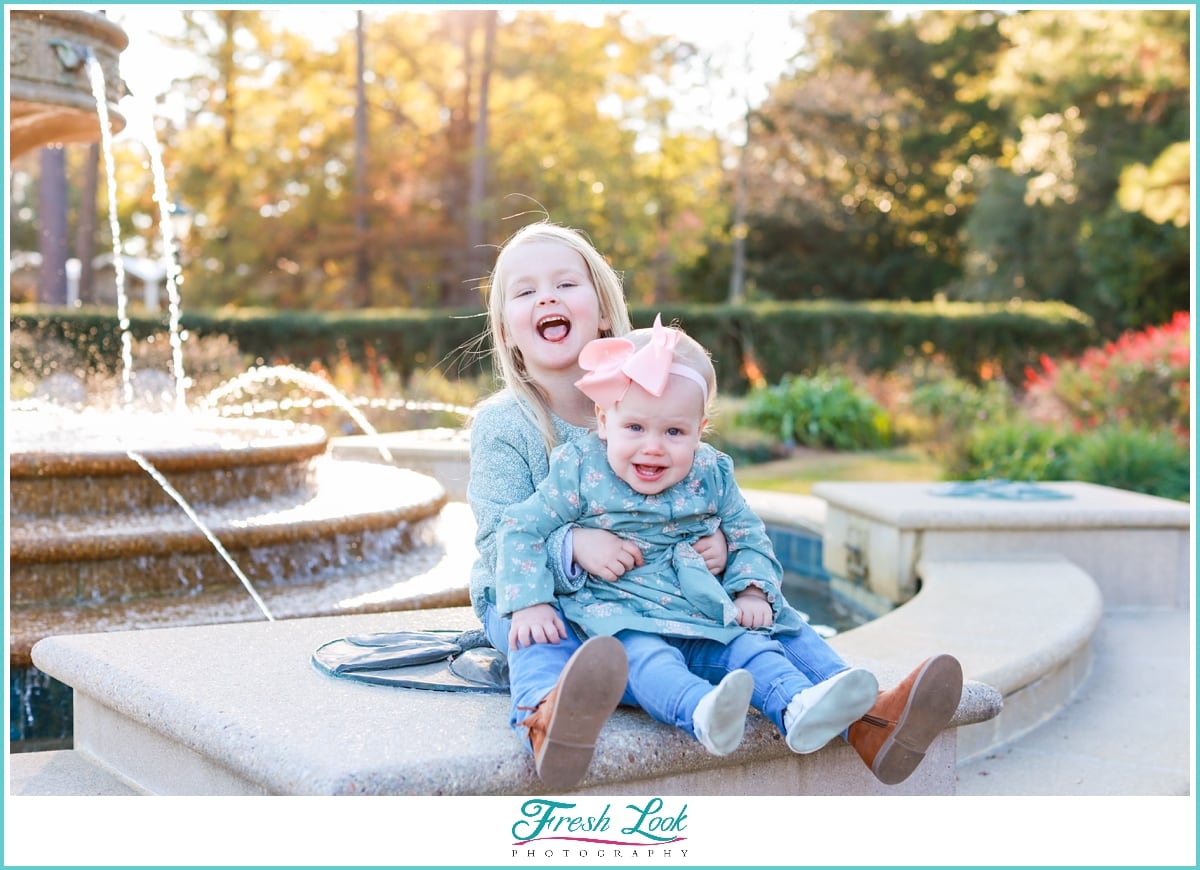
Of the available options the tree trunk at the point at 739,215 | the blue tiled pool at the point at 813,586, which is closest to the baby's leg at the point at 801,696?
the blue tiled pool at the point at 813,586

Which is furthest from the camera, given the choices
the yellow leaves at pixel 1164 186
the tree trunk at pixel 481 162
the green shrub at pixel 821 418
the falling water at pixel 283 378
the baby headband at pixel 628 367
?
the tree trunk at pixel 481 162

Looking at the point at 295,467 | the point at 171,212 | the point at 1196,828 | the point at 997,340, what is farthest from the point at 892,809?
the point at 997,340

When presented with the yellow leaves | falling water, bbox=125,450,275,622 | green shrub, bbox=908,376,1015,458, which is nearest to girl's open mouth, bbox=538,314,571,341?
falling water, bbox=125,450,275,622

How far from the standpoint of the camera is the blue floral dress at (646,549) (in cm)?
251

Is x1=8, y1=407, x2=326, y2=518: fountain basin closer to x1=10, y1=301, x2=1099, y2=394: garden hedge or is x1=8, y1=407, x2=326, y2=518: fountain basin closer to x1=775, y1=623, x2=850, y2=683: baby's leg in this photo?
x1=775, y1=623, x2=850, y2=683: baby's leg

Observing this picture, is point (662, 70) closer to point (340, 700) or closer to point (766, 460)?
point (766, 460)

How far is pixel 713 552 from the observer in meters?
2.62

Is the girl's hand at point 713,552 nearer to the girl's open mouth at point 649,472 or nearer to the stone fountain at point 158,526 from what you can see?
the girl's open mouth at point 649,472

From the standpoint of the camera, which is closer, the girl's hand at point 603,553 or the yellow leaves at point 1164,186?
the girl's hand at point 603,553

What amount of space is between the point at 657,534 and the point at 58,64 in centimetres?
357

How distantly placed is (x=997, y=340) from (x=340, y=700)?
16297 millimetres

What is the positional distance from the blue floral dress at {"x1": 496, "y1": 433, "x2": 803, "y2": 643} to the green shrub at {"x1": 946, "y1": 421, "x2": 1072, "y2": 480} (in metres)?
5.84

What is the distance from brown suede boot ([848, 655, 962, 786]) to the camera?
2.30m

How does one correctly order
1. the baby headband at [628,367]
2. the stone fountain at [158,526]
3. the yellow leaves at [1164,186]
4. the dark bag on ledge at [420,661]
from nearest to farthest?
the baby headband at [628,367], the dark bag on ledge at [420,661], the stone fountain at [158,526], the yellow leaves at [1164,186]
